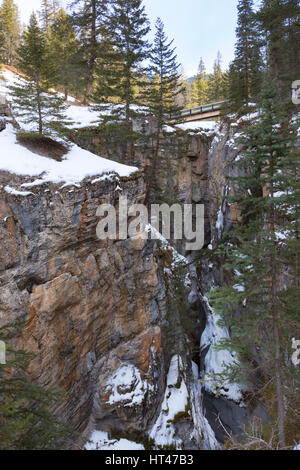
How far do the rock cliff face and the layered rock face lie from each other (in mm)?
40

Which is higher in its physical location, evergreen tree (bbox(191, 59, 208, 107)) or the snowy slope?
evergreen tree (bbox(191, 59, 208, 107))

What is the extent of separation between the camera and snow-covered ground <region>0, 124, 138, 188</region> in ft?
31.2

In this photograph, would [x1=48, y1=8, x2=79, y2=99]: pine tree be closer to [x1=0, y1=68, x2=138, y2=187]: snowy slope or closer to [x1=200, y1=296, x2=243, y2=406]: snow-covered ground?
[x1=0, y1=68, x2=138, y2=187]: snowy slope

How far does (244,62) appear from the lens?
65.8 ft

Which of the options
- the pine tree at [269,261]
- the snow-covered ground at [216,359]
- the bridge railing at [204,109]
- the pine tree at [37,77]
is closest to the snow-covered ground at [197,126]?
the bridge railing at [204,109]

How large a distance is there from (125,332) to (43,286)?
5.21m

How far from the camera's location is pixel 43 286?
922 cm

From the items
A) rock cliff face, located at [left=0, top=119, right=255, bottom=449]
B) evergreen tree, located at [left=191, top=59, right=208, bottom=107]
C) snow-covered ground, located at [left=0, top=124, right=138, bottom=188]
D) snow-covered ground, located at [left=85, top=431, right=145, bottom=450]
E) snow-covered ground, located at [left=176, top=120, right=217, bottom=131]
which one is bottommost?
snow-covered ground, located at [left=85, top=431, right=145, bottom=450]

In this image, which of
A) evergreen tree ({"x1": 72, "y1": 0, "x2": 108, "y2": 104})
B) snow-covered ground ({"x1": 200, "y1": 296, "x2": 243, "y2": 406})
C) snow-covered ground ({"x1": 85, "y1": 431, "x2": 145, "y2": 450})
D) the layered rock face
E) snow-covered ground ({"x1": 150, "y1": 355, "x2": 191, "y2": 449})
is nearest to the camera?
the layered rock face

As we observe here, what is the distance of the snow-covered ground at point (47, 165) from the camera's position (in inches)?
374

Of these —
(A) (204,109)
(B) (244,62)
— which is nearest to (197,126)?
(A) (204,109)

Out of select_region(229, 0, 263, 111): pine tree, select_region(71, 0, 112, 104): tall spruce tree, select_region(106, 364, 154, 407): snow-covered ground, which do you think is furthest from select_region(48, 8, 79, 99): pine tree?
select_region(106, 364, 154, 407): snow-covered ground

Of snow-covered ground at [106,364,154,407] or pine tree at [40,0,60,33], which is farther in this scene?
pine tree at [40,0,60,33]
